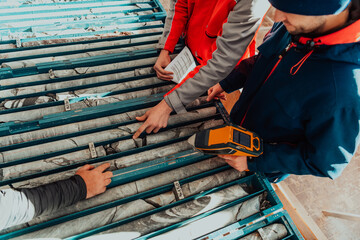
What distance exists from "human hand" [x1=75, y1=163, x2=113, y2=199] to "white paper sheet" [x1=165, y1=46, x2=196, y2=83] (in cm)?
93

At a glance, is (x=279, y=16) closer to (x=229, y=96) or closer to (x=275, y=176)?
(x=275, y=176)

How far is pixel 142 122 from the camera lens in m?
1.68

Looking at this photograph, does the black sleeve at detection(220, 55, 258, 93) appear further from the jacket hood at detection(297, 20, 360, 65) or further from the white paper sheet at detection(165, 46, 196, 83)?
the jacket hood at detection(297, 20, 360, 65)

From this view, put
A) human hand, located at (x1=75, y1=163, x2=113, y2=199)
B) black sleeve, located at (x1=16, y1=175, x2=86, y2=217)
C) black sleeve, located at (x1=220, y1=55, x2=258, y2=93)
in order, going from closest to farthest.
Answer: black sleeve, located at (x1=16, y1=175, x2=86, y2=217) → human hand, located at (x1=75, y1=163, x2=113, y2=199) → black sleeve, located at (x1=220, y1=55, x2=258, y2=93)

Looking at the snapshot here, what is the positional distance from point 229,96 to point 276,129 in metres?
1.61

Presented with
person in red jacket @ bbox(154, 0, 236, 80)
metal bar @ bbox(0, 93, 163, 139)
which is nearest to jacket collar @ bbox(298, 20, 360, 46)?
person in red jacket @ bbox(154, 0, 236, 80)

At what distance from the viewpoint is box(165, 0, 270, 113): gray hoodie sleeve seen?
1337mm

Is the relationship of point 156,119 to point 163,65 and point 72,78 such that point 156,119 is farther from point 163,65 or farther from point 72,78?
point 72,78

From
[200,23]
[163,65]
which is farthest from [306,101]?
[163,65]

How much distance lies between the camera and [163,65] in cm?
200

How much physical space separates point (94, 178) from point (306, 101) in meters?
1.17

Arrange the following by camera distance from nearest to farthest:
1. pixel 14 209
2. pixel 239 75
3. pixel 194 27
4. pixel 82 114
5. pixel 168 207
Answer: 1. pixel 14 209
2. pixel 168 207
3. pixel 82 114
4. pixel 239 75
5. pixel 194 27

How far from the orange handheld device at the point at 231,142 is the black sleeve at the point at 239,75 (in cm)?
57

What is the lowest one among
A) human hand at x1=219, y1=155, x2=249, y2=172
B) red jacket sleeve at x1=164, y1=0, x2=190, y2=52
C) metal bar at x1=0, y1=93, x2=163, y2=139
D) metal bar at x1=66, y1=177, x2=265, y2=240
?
metal bar at x1=66, y1=177, x2=265, y2=240
